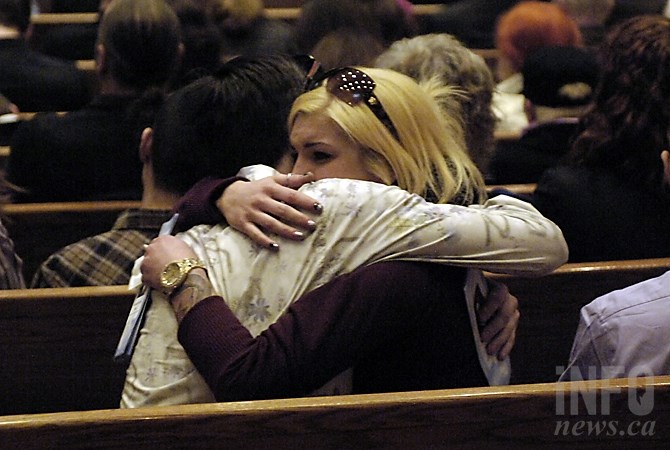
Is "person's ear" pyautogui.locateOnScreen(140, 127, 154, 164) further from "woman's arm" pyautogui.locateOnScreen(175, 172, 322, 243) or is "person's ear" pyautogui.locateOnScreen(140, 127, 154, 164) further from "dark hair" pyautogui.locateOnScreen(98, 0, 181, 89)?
"dark hair" pyautogui.locateOnScreen(98, 0, 181, 89)

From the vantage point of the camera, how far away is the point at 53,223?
2717 millimetres

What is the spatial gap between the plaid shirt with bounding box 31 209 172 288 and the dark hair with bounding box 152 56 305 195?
0.19 meters

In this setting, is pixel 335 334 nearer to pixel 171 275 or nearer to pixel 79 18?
pixel 171 275

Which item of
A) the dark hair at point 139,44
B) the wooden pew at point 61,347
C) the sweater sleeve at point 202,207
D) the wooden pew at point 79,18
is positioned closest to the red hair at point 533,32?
the dark hair at point 139,44

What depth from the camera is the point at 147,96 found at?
9.21 ft

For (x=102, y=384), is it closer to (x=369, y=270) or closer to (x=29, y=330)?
(x=29, y=330)

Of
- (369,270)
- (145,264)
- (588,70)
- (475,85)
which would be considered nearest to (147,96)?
(475,85)

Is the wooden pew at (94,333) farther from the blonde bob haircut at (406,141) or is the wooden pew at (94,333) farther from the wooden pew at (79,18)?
the wooden pew at (79,18)

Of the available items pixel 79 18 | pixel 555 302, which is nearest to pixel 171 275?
pixel 555 302

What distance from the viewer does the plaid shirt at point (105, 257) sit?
212cm

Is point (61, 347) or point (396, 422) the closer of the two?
point (396, 422)

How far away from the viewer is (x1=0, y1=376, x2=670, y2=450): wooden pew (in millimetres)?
1364

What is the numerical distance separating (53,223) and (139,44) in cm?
53

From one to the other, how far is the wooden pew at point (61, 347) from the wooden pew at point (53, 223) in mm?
720
